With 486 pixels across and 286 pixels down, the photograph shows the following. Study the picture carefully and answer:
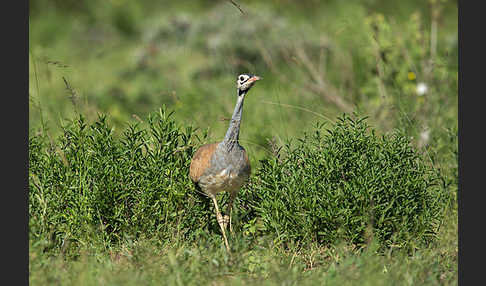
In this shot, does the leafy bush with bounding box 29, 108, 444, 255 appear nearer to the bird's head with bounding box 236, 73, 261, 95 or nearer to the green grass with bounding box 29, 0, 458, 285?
the green grass with bounding box 29, 0, 458, 285

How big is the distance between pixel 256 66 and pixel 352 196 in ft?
17.2

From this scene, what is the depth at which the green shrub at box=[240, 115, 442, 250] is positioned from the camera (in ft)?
13.2

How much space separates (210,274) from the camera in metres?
3.62

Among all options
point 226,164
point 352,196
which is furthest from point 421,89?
point 226,164

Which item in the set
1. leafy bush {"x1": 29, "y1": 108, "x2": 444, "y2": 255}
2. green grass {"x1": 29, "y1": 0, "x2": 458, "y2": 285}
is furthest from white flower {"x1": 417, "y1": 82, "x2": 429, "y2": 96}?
leafy bush {"x1": 29, "y1": 108, "x2": 444, "y2": 255}

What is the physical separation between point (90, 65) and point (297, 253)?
771 centimetres

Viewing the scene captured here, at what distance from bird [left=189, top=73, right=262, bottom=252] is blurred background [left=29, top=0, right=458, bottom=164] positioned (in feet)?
1.74

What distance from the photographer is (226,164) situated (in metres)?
4.07

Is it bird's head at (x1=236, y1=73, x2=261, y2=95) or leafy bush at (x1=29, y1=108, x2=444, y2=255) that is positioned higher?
bird's head at (x1=236, y1=73, x2=261, y2=95)

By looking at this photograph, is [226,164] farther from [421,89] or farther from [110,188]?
[421,89]

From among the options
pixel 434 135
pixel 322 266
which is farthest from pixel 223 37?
pixel 322 266

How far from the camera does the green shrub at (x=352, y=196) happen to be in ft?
13.2

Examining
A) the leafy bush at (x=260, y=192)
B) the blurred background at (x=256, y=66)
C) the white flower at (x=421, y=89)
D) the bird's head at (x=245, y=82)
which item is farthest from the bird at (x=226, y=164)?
the white flower at (x=421, y=89)

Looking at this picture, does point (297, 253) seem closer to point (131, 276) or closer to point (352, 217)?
point (352, 217)
